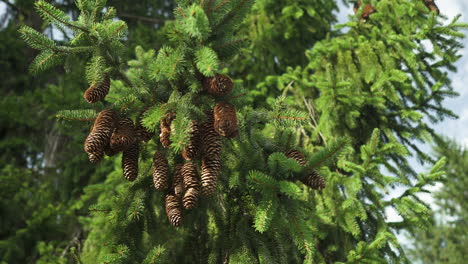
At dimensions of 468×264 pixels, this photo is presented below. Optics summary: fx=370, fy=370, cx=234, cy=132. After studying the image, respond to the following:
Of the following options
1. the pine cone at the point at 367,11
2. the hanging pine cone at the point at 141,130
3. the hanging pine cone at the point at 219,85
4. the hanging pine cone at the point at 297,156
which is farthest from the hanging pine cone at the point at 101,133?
the pine cone at the point at 367,11

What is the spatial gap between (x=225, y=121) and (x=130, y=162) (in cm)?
54

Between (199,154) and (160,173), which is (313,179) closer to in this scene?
(199,154)

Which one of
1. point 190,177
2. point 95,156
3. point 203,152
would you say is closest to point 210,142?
point 203,152

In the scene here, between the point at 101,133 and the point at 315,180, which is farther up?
the point at 101,133

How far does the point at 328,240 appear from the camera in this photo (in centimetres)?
344

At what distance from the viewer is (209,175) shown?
1.54 m

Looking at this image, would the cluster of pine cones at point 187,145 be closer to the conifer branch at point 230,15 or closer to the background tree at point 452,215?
the conifer branch at point 230,15

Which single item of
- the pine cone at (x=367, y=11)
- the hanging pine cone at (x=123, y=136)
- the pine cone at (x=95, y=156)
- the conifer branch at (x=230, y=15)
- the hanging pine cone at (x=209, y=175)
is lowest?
the hanging pine cone at (x=209, y=175)

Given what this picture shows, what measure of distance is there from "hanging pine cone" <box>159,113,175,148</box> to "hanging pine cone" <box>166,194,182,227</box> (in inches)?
9.8

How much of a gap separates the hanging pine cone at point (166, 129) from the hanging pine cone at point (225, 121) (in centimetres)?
23

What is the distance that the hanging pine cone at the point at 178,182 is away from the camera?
1644 mm

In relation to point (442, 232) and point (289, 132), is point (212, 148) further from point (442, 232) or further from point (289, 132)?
point (442, 232)

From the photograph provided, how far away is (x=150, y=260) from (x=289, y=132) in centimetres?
93

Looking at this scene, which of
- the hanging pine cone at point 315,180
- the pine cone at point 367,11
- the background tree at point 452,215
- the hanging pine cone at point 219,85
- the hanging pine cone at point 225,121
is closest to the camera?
the hanging pine cone at point 225,121
